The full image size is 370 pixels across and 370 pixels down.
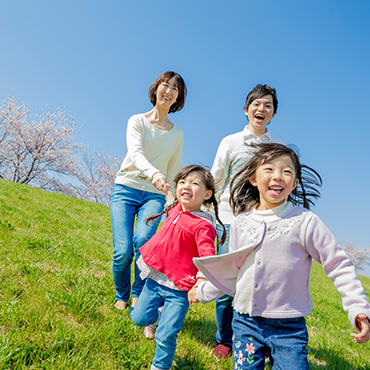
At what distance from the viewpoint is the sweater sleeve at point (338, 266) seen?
1879 millimetres

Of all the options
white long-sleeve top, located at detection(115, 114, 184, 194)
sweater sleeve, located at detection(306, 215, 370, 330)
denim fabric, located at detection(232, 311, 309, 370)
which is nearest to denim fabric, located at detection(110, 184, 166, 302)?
white long-sleeve top, located at detection(115, 114, 184, 194)

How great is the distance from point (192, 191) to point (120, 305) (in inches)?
71.2

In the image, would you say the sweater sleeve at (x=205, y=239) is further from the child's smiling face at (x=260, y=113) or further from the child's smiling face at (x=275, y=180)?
the child's smiling face at (x=260, y=113)

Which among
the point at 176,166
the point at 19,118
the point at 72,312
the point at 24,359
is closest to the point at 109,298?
the point at 72,312

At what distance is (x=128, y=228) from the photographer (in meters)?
3.82

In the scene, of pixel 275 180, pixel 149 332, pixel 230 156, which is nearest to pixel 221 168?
pixel 230 156

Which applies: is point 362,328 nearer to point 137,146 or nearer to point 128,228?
point 128,228

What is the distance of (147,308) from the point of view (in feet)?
9.73

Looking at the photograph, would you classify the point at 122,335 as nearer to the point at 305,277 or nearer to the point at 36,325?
the point at 36,325

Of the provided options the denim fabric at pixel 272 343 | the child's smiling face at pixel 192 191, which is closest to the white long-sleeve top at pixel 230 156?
the child's smiling face at pixel 192 191

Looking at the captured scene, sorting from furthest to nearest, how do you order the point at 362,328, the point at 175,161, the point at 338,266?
the point at 175,161 → the point at 338,266 → the point at 362,328

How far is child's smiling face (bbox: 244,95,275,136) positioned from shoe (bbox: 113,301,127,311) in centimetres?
267

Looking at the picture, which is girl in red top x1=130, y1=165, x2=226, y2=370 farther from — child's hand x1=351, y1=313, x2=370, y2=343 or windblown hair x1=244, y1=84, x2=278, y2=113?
windblown hair x1=244, y1=84, x2=278, y2=113

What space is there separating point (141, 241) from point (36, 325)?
1.30 metres
